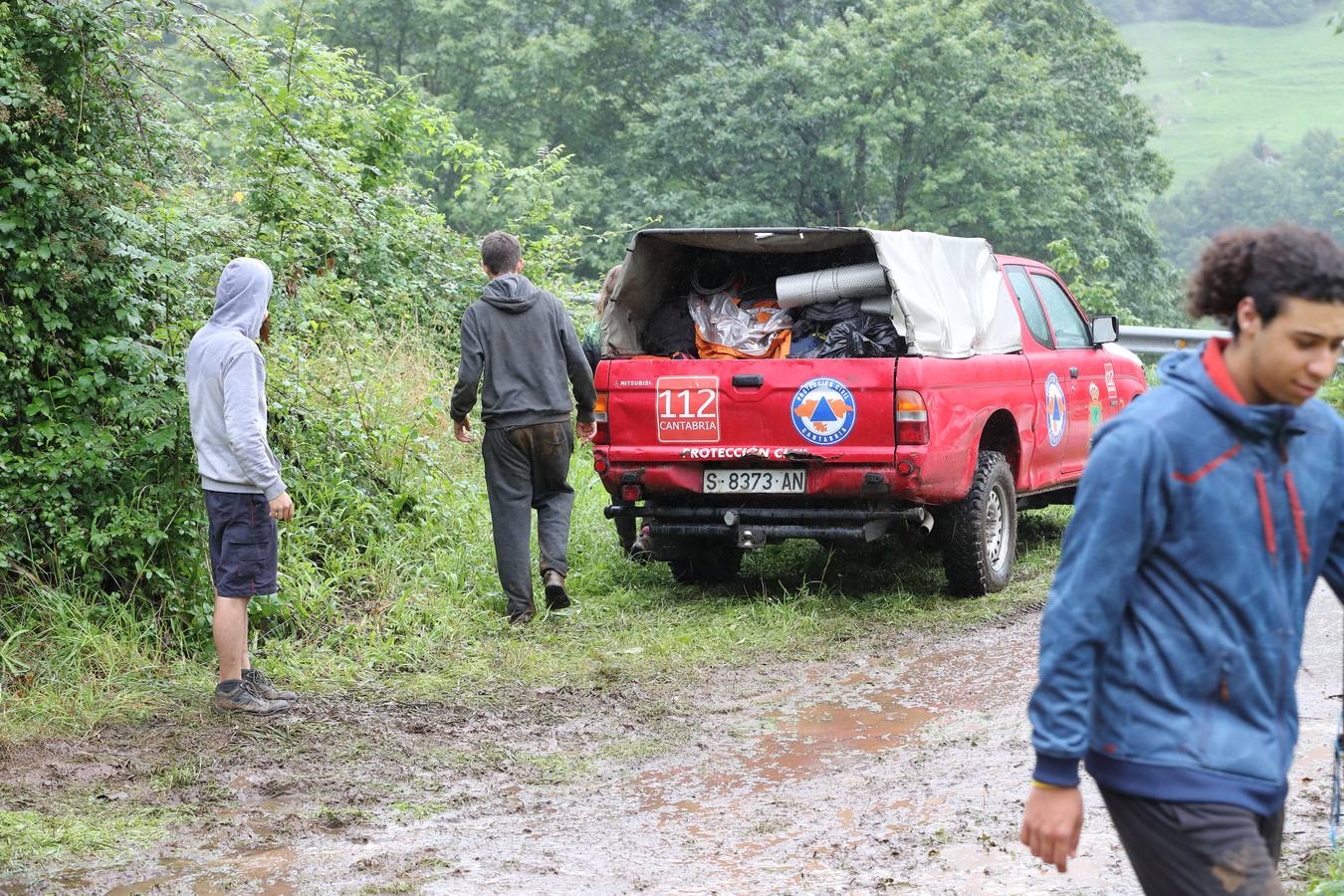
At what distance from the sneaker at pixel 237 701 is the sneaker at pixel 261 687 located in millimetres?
89

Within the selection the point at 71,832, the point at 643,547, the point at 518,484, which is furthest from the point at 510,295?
the point at 71,832

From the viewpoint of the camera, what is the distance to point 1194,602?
8.30 ft

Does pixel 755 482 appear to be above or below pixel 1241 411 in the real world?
below

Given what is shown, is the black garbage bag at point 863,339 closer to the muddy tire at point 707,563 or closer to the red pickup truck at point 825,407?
the red pickup truck at point 825,407

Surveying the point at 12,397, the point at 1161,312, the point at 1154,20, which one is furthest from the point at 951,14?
the point at 1154,20

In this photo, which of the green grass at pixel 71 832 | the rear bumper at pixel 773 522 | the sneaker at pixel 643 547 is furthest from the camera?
the sneaker at pixel 643 547

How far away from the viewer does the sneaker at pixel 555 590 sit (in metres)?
8.33

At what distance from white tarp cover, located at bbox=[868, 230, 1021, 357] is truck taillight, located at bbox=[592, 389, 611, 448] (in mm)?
1766

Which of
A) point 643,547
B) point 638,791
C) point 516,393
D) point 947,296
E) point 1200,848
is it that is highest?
point 947,296

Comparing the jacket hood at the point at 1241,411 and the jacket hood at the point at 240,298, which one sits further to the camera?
the jacket hood at the point at 240,298

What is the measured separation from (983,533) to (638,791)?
379 cm

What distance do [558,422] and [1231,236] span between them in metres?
5.88

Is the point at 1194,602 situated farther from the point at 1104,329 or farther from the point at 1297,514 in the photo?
the point at 1104,329

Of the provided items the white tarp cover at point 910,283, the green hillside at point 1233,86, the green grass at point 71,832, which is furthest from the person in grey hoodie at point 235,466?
the green hillside at point 1233,86
